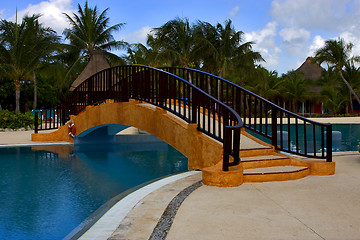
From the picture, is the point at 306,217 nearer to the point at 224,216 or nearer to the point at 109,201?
the point at 224,216

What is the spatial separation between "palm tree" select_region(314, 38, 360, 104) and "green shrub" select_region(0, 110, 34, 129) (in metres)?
30.1

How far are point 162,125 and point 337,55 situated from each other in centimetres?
3410

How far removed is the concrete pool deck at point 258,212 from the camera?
3364 mm

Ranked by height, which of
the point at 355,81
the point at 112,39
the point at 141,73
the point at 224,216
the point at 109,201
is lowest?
the point at 109,201

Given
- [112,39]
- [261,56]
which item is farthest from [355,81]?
[112,39]

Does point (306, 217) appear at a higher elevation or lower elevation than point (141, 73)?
lower

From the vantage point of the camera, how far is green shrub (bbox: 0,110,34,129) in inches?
819

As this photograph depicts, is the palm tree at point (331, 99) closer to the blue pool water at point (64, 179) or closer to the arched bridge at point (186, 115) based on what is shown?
the blue pool water at point (64, 179)

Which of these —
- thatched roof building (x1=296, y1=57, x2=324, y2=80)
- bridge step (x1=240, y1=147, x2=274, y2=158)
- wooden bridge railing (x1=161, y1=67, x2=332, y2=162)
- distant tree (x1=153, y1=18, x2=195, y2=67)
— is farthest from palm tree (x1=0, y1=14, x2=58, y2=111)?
thatched roof building (x1=296, y1=57, x2=324, y2=80)

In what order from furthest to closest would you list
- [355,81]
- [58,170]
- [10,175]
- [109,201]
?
[355,81], [58,170], [10,175], [109,201]

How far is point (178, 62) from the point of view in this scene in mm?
28203

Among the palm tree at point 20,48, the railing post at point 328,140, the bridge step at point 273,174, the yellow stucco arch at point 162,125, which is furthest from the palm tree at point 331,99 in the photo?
the bridge step at point 273,174

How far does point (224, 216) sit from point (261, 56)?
28.3 metres

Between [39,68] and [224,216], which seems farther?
[39,68]
